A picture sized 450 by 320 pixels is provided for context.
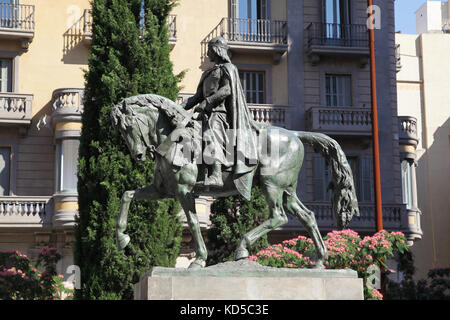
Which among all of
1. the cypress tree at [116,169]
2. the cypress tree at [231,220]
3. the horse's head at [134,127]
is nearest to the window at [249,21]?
the cypress tree at [231,220]

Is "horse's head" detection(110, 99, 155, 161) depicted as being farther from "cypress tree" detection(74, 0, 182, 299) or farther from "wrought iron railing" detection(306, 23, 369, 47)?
"wrought iron railing" detection(306, 23, 369, 47)

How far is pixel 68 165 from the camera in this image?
2519cm

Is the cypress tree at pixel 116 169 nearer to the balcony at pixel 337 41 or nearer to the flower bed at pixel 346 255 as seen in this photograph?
the flower bed at pixel 346 255

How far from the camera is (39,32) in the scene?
1056 inches

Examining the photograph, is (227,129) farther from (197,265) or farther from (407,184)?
(407,184)

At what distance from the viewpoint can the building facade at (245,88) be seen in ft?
82.9

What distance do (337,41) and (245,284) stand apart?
67.5 ft

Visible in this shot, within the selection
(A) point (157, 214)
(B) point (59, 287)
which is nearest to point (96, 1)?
(A) point (157, 214)

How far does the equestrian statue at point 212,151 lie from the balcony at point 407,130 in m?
20.2

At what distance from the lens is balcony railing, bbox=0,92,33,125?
2538 centimetres

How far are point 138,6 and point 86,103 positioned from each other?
3.16m

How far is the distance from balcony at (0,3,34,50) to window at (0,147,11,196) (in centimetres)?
368

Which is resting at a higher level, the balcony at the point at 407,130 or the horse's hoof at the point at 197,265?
the balcony at the point at 407,130
